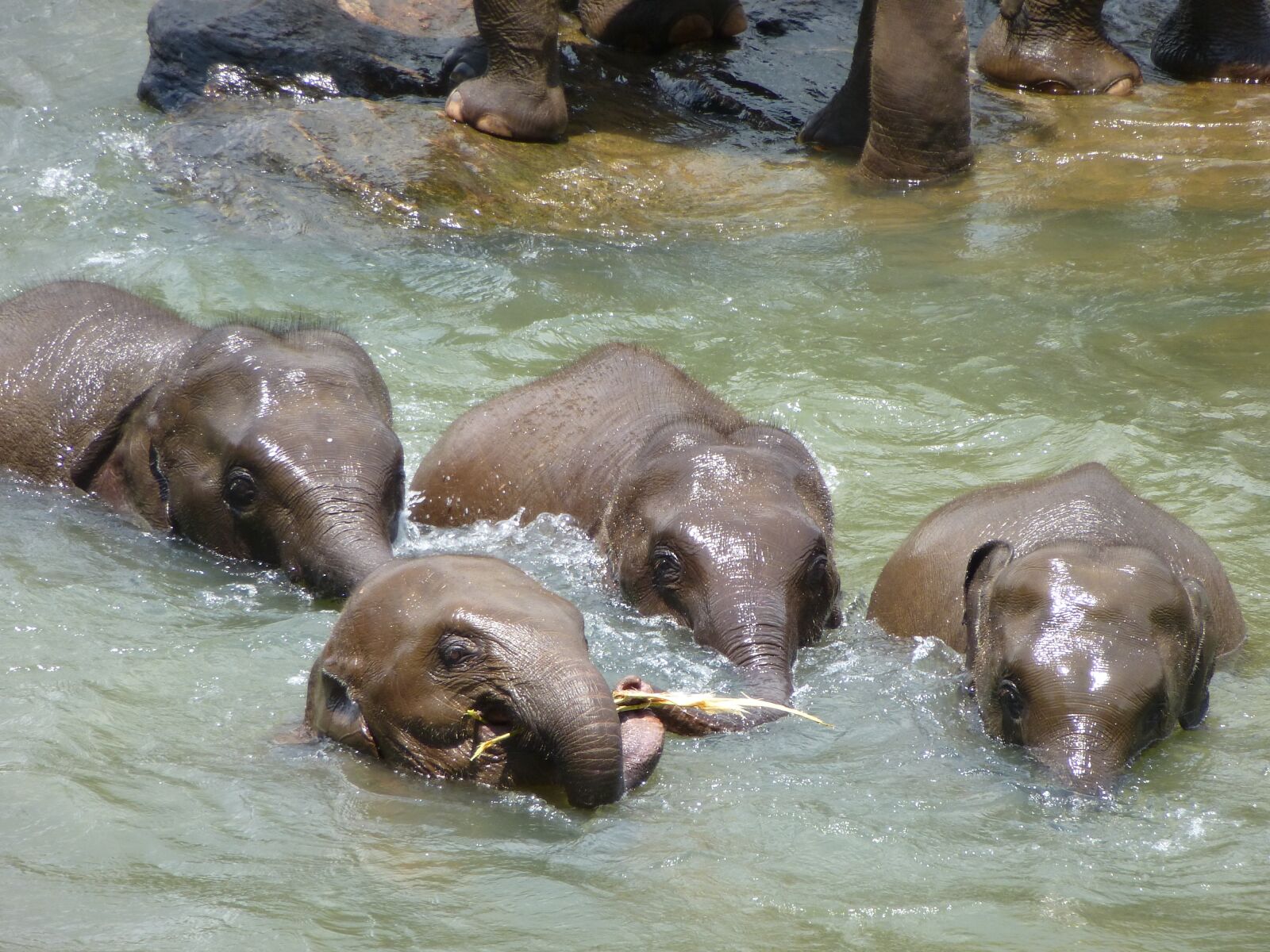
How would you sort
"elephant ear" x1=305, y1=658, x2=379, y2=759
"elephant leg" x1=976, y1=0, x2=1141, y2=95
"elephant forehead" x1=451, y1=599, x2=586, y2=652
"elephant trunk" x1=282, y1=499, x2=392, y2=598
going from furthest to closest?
"elephant leg" x1=976, y1=0, x2=1141, y2=95 < "elephant trunk" x1=282, y1=499, x2=392, y2=598 < "elephant ear" x1=305, y1=658, x2=379, y2=759 < "elephant forehead" x1=451, y1=599, x2=586, y2=652

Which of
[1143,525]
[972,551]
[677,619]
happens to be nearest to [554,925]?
[677,619]

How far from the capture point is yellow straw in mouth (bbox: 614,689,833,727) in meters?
5.37

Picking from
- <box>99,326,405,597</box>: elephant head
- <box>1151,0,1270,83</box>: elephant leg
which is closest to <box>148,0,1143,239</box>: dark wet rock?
<box>1151,0,1270,83</box>: elephant leg

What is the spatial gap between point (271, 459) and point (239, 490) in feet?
0.78

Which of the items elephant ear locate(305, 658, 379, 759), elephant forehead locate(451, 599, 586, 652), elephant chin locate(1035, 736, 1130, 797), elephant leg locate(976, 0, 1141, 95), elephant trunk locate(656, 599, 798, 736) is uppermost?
elephant leg locate(976, 0, 1141, 95)

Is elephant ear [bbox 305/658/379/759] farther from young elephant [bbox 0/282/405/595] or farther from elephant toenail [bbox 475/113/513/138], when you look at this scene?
elephant toenail [bbox 475/113/513/138]

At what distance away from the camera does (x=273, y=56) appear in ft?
45.1

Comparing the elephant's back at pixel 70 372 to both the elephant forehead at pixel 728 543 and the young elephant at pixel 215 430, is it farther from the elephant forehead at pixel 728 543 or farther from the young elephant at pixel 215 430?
the elephant forehead at pixel 728 543

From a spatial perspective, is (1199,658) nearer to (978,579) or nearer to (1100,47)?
(978,579)

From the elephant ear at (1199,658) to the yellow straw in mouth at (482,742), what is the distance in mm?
2398

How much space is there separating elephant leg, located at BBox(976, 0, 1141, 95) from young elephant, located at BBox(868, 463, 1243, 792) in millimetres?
8585

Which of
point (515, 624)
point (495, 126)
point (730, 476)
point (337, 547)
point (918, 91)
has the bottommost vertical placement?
point (337, 547)

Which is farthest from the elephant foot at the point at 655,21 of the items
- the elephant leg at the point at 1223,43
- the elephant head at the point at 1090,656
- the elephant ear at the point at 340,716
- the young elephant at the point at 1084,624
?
the elephant ear at the point at 340,716

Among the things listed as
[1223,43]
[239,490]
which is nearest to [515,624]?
[239,490]
